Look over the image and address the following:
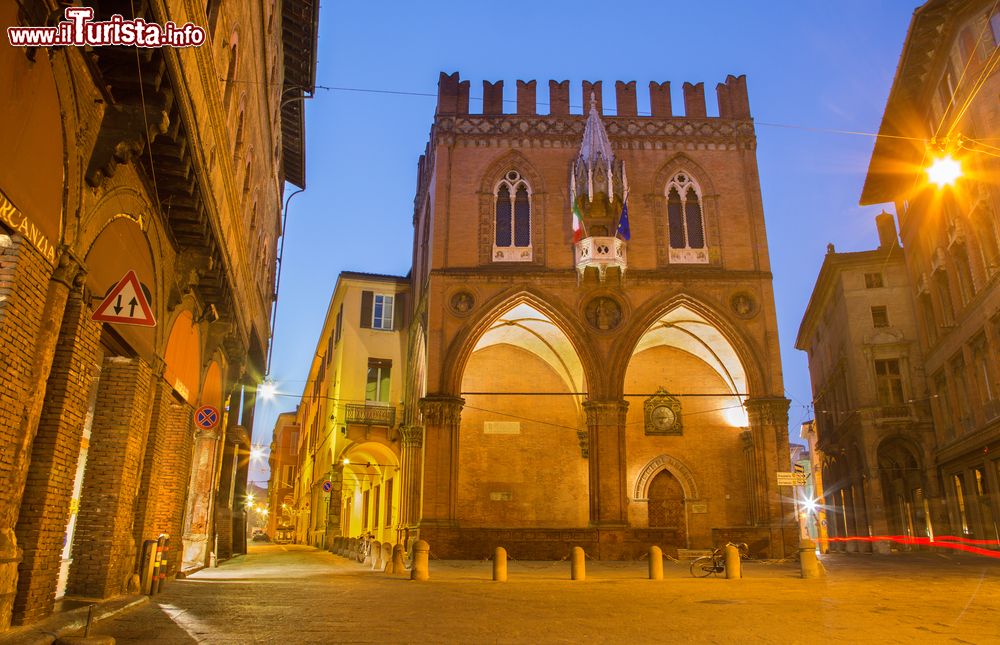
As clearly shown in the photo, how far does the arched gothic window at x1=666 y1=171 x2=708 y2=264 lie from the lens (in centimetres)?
2555

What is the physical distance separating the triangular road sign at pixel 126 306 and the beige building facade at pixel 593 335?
15.0m

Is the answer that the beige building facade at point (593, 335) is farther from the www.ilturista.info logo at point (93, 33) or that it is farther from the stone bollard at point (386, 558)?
the www.ilturista.info logo at point (93, 33)

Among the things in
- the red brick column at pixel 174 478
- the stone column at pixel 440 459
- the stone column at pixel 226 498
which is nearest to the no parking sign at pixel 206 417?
the red brick column at pixel 174 478

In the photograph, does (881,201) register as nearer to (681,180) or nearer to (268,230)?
(681,180)

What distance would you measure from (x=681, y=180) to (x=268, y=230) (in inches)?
546

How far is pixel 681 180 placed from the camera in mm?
26438

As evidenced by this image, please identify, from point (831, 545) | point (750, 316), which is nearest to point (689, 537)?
point (750, 316)

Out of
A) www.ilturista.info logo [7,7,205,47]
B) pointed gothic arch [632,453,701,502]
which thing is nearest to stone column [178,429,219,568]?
www.ilturista.info logo [7,7,205,47]

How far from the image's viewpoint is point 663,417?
1097 inches

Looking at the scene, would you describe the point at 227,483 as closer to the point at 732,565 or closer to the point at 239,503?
the point at 239,503

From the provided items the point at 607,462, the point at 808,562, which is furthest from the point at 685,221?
the point at 808,562

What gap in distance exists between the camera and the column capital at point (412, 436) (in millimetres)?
25953

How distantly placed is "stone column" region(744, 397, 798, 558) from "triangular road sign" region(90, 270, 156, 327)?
62.2 ft

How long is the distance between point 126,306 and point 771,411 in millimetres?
19698
